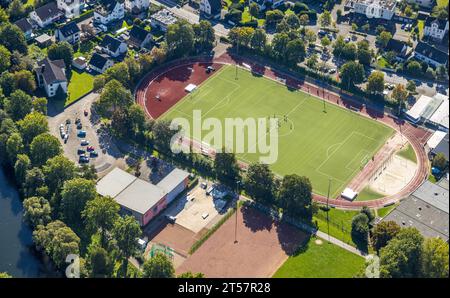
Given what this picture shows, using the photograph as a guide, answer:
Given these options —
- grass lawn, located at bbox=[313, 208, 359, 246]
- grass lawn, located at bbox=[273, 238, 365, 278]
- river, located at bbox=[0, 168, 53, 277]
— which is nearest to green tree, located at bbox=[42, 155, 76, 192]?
river, located at bbox=[0, 168, 53, 277]

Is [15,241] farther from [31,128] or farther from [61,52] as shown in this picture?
[61,52]

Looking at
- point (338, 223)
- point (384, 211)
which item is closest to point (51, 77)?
point (338, 223)

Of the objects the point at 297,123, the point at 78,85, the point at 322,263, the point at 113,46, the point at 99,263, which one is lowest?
the point at 78,85

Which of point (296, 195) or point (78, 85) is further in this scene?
point (78, 85)

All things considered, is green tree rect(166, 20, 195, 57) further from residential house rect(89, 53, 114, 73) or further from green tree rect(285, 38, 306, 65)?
green tree rect(285, 38, 306, 65)

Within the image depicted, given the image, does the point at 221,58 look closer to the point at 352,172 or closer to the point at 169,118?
the point at 169,118

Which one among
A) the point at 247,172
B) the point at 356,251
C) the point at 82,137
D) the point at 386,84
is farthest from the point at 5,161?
the point at 386,84

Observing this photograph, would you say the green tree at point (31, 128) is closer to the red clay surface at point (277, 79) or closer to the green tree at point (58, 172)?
the green tree at point (58, 172)
